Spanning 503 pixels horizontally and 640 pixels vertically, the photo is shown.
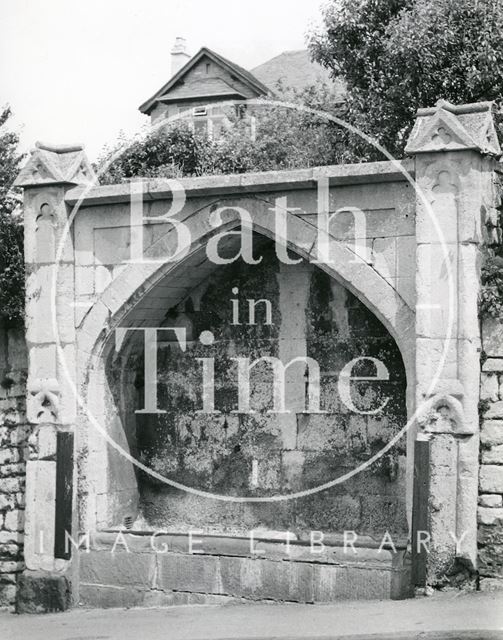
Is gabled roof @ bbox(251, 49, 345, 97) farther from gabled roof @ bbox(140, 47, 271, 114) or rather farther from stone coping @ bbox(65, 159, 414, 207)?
stone coping @ bbox(65, 159, 414, 207)

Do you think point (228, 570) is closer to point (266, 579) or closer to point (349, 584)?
point (266, 579)

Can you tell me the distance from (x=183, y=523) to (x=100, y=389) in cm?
148

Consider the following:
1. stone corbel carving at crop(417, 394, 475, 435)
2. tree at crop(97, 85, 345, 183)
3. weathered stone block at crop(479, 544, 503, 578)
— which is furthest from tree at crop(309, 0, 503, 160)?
weathered stone block at crop(479, 544, 503, 578)

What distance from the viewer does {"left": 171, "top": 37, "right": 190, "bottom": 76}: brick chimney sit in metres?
29.7

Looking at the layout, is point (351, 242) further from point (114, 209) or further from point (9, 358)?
point (9, 358)

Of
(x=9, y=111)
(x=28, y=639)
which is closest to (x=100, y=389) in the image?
(x=28, y=639)

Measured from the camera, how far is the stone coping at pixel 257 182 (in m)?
8.63

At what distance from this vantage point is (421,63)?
14086 mm

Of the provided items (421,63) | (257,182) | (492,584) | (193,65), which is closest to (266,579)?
(492,584)

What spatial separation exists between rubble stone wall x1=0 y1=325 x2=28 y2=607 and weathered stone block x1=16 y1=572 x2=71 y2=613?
289 millimetres

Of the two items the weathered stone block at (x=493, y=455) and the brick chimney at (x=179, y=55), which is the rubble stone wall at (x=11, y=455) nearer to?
the weathered stone block at (x=493, y=455)

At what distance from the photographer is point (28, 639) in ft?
28.6

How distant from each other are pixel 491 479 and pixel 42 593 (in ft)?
13.7

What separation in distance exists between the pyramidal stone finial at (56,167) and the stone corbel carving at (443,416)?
3788 millimetres
